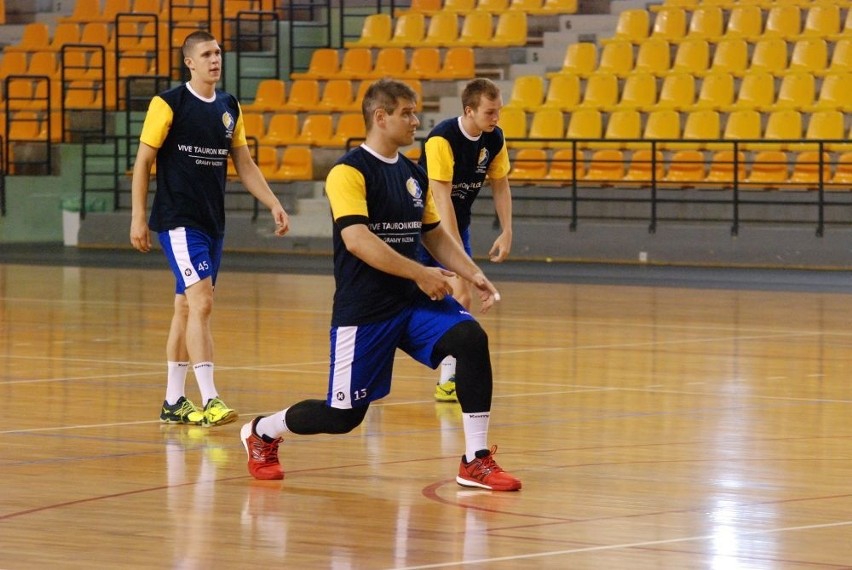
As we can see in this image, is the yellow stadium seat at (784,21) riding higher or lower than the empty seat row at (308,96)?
higher

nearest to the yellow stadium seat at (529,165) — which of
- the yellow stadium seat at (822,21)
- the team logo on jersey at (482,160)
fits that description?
the yellow stadium seat at (822,21)

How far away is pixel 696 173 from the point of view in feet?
68.5

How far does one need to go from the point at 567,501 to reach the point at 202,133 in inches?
127

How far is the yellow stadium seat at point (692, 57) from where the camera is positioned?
21844mm

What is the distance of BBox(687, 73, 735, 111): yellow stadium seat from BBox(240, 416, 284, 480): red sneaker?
1498 cm

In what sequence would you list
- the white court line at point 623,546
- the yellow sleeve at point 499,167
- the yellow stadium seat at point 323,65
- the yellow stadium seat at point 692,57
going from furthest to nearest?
the yellow stadium seat at point 323,65
the yellow stadium seat at point 692,57
the yellow sleeve at point 499,167
the white court line at point 623,546

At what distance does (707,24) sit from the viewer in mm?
22234

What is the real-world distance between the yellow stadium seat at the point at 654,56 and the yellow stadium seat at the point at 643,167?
4.51 ft

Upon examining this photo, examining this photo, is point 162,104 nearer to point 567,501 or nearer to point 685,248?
point 567,501

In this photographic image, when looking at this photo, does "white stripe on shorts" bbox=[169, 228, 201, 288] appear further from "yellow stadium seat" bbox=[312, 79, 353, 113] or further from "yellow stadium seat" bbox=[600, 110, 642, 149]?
"yellow stadium seat" bbox=[312, 79, 353, 113]

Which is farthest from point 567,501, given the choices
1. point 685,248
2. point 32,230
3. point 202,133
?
point 32,230

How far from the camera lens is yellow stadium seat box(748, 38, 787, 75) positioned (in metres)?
21.4

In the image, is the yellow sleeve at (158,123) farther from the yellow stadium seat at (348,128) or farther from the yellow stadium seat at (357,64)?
the yellow stadium seat at (357,64)

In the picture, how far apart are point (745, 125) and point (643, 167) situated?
1311mm
